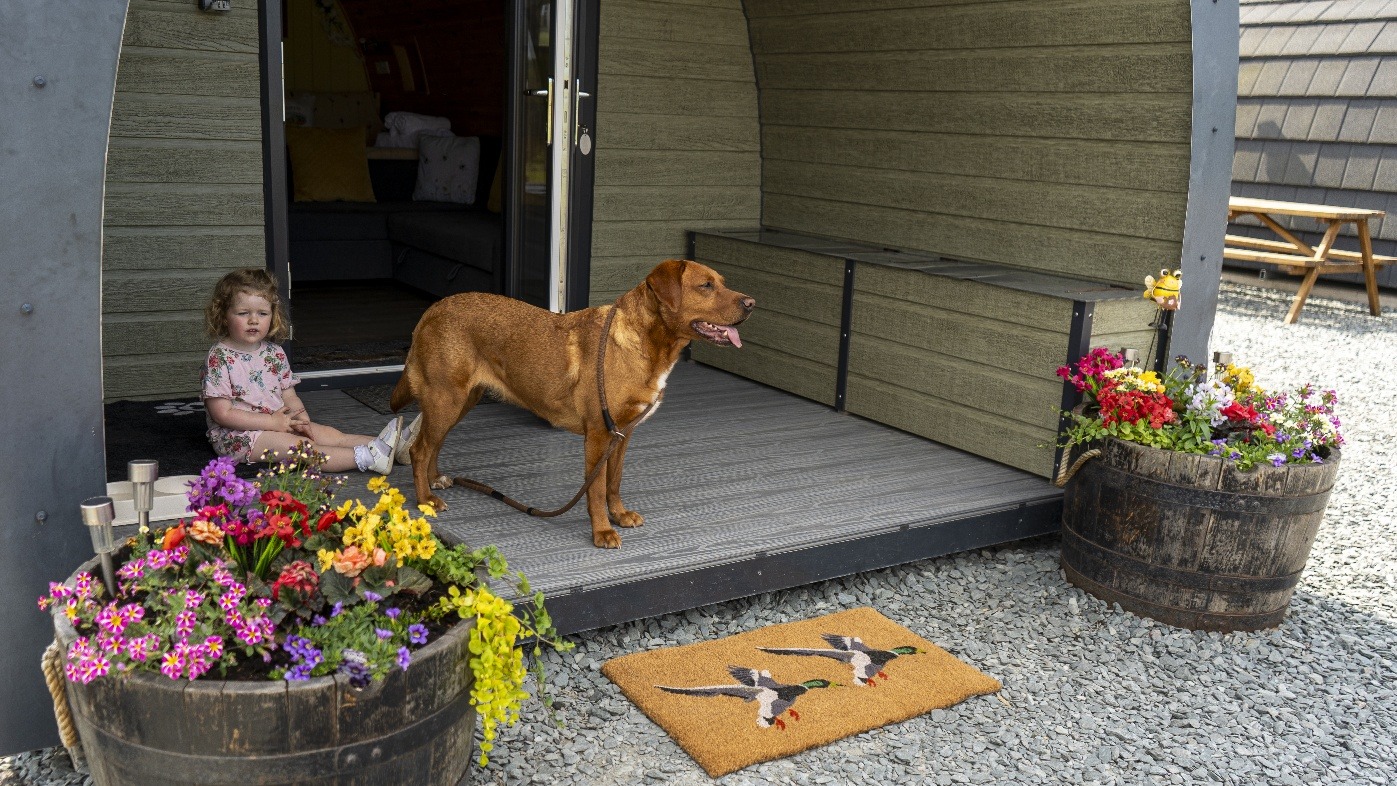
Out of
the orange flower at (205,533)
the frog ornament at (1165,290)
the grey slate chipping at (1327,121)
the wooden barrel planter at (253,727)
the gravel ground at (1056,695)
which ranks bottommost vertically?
the gravel ground at (1056,695)

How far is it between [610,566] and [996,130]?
2801 millimetres

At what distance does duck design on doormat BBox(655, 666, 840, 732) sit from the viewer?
9.36 ft

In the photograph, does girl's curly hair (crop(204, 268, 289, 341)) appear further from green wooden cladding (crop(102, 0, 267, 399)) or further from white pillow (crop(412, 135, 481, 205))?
white pillow (crop(412, 135, 481, 205))

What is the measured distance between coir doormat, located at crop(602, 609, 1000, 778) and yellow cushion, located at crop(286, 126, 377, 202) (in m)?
6.09

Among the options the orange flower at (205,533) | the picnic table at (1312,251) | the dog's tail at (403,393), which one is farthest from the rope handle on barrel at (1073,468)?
the picnic table at (1312,251)

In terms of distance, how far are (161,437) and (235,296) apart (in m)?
0.84

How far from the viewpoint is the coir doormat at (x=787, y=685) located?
108 inches

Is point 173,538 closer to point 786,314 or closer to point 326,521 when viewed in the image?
point 326,521

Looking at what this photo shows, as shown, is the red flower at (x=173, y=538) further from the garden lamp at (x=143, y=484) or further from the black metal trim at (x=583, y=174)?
the black metal trim at (x=583, y=174)

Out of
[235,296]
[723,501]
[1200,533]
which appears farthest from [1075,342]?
[235,296]

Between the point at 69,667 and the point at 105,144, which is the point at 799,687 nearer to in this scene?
the point at 69,667

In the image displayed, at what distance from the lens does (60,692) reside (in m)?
2.08

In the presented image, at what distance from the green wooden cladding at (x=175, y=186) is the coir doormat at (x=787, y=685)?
265 centimetres

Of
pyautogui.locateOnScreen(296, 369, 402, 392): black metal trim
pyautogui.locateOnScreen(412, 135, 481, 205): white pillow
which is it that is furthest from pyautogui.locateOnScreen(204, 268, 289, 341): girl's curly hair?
pyautogui.locateOnScreen(412, 135, 481, 205): white pillow
